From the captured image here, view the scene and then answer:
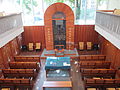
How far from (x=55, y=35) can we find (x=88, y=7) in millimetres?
4805

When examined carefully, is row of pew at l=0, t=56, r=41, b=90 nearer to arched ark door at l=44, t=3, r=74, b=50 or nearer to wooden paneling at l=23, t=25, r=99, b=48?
arched ark door at l=44, t=3, r=74, b=50

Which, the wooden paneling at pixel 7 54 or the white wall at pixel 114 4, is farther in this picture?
the white wall at pixel 114 4

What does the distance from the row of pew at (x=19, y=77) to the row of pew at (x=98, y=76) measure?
10.7ft

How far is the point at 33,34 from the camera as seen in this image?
1259 centimetres

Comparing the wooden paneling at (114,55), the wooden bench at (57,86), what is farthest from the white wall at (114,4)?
the wooden bench at (57,86)

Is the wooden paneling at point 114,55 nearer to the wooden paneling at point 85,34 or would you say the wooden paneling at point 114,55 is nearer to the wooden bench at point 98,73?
the wooden bench at point 98,73

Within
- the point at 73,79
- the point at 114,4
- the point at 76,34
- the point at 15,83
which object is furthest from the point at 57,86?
the point at 114,4

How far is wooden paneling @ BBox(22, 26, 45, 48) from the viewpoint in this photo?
1236cm

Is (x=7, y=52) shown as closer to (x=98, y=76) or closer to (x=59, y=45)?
A: (x=59, y=45)

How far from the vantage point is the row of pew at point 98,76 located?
21.2ft

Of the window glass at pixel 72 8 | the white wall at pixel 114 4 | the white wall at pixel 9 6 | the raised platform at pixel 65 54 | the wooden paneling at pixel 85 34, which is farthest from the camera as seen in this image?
the window glass at pixel 72 8

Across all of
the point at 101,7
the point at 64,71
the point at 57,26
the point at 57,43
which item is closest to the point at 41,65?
the point at 64,71

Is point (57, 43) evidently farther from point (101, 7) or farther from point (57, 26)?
point (101, 7)

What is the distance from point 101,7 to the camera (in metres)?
12.6
